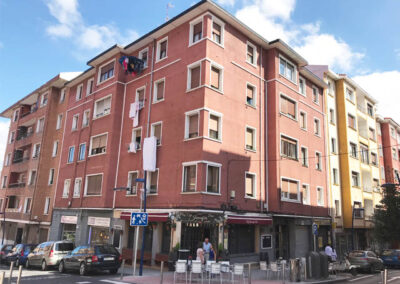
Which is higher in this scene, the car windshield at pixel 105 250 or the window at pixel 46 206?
the window at pixel 46 206

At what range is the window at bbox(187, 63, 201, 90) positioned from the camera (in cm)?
2017

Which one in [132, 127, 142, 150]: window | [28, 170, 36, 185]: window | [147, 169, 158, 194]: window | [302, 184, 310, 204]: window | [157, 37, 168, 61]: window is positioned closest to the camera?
[147, 169, 158, 194]: window

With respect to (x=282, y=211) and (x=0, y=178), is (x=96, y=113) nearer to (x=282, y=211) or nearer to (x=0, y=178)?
(x=282, y=211)

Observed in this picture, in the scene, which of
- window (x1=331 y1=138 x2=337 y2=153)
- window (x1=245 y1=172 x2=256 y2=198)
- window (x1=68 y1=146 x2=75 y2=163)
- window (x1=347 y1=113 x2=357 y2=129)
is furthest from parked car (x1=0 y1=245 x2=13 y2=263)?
window (x1=347 y1=113 x2=357 y2=129)

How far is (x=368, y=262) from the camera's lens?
20.1m

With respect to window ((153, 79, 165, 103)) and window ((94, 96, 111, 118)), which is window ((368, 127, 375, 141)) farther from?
window ((94, 96, 111, 118))

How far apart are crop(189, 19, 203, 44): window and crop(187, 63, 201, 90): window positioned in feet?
5.79

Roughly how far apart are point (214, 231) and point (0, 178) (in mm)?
35169

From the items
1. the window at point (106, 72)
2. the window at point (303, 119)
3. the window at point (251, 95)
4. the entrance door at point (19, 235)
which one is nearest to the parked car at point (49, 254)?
the window at point (106, 72)

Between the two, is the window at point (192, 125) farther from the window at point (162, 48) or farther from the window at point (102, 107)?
the window at point (102, 107)

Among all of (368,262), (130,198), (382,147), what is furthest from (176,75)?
(382,147)

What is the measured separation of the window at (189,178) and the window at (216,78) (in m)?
5.11

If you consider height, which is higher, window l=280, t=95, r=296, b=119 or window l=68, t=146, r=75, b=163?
window l=280, t=95, r=296, b=119

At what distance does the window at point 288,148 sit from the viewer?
23.3 metres
